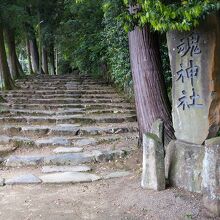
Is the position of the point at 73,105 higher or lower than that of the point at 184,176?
higher

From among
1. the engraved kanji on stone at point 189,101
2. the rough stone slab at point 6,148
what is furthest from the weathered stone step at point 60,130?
the engraved kanji on stone at point 189,101

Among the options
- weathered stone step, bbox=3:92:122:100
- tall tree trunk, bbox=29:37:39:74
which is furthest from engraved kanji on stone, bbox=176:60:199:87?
tall tree trunk, bbox=29:37:39:74

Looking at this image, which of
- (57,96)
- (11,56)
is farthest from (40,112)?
(11,56)

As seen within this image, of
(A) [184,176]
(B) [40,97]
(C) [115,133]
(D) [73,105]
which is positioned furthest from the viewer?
(B) [40,97]

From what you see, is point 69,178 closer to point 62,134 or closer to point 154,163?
point 154,163

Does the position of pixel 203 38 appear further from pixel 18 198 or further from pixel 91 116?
pixel 91 116

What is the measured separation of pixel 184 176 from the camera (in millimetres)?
4680

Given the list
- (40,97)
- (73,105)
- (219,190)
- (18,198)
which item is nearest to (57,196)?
(18,198)

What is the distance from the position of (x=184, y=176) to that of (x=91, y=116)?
5320 millimetres

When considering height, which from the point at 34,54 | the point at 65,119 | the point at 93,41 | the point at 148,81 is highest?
the point at 34,54

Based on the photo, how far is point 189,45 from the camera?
4.63 meters

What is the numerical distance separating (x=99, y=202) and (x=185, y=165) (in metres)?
1.22

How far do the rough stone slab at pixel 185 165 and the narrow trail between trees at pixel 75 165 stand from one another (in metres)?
0.16

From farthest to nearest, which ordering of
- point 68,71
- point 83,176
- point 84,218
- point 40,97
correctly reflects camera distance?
point 68,71, point 40,97, point 83,176, point 84,218
